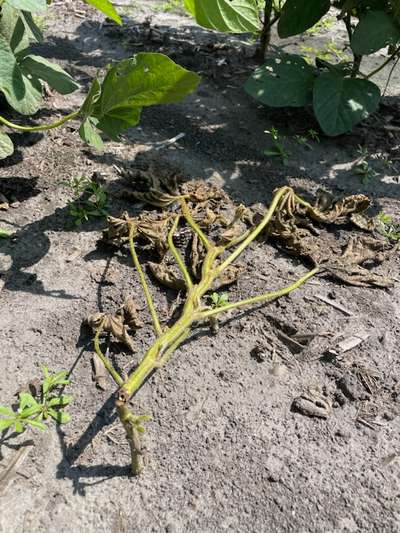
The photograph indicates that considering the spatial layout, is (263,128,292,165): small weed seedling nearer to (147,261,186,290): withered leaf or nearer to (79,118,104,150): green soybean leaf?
(147,261,186,290): withered leaf

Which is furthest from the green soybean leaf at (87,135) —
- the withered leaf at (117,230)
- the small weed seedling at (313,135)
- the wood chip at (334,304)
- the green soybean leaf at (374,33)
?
the green soybean leaf at (374,33)

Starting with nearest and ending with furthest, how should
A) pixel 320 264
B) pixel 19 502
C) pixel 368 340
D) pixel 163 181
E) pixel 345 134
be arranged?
pixel 19 502 → pixel 368 340 → pixel 320 264 → pixel 163 181 → pixel 345 134

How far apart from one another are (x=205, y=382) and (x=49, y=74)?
143 centimetres

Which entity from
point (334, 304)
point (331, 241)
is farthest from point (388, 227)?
point (334, 304)

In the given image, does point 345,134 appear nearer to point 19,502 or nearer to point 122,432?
point 122,432

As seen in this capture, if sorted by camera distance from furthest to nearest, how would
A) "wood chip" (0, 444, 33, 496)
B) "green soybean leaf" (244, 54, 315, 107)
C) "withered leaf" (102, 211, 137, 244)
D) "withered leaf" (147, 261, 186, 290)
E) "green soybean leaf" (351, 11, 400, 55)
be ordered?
"green soybean leaf" (244, 54, 315, 107)
"green soybean leaf" (351, 11, 400, 55)
"withered leaf" (102, 211, 137, 244)
"withered leaf" (147, 261, 186, 290)
"wood chip" (0, 444, 33, 496)

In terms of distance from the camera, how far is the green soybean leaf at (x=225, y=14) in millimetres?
1684

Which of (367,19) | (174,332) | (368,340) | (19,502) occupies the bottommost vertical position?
(19,502)

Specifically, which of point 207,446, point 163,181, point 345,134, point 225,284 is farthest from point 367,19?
point 207,446

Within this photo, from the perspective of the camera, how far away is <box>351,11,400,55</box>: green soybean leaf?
9.41 feet

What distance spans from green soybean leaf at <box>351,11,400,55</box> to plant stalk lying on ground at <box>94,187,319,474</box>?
102 cm

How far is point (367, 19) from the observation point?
2891 millimetres

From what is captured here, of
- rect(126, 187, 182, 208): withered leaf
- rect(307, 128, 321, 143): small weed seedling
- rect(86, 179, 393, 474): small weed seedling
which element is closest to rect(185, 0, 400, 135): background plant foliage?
rect(307, 128, 321, 143): small weed seedling

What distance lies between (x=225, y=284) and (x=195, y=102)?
1624mm
